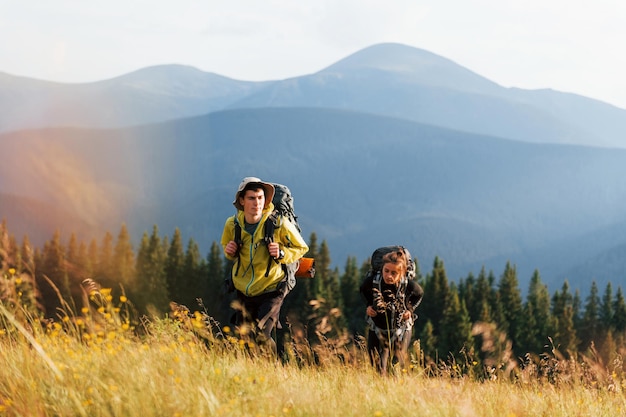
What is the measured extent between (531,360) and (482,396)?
1.34m

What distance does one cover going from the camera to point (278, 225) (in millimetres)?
8422

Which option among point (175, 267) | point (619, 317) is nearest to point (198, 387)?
point (175, 267)

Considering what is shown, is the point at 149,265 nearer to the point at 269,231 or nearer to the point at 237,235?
the point at 237,235

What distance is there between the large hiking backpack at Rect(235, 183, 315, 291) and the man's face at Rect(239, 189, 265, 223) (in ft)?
0.43

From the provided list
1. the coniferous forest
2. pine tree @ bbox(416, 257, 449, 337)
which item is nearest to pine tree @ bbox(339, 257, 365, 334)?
the coniferous forest

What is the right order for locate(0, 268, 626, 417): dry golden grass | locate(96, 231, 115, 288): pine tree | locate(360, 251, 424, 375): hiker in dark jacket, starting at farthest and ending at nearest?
locate(96, 231, 115, 288): pine tree
locate(360, 251, 424, 375): hiker in dark jacket
locate(0, 268, 626, 417): dry golden grass

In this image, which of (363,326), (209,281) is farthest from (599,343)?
(209,281)

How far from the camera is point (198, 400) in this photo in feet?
14.1

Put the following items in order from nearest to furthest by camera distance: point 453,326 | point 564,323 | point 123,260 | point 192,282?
point 453,326
point 192,282
point 564,323
point 123,260

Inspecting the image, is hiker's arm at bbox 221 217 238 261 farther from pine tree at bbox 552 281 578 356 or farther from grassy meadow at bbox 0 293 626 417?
pine tree at bbox 552 281 578 356

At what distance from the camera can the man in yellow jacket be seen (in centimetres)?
838

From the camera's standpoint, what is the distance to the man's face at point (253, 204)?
838 cm

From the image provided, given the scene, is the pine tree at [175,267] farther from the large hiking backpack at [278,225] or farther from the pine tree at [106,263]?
the large hiking backpack at [278,225]

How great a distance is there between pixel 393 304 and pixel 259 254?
1540 mm
